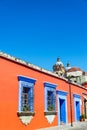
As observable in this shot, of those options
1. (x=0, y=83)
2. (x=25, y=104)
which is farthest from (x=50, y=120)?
(x=0, y=83)

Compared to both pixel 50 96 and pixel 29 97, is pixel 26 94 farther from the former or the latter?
pixel 50 96

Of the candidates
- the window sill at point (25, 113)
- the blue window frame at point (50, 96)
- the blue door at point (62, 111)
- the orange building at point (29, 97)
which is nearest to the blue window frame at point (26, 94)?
the orange building at point (29, 97)

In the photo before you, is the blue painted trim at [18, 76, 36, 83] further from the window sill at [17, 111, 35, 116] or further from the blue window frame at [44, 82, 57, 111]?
the blue window frame at [44, 82, 57, 111]

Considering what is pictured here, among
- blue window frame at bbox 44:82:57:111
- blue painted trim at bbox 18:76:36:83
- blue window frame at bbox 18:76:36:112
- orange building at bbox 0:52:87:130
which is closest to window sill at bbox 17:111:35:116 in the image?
orange building at bbox 0:52:87:130

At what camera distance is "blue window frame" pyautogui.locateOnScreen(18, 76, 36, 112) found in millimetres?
15828

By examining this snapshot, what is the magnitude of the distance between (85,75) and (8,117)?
94.3 feet

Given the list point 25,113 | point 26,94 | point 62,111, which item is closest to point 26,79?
point 26,94

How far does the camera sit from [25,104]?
1666cm

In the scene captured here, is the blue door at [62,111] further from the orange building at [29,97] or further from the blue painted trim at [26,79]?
the blue painted trim at [26,79]

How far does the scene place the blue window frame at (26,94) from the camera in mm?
15828

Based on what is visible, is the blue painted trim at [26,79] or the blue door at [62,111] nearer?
the blue painted trim at [26,79]

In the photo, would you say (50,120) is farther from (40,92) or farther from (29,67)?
(29,67)

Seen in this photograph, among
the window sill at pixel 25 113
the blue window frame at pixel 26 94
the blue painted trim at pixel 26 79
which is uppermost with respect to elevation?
the blue painted trim at pixel 26 79

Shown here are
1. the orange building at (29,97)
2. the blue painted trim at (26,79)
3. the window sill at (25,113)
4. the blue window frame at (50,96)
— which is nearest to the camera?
the orange building at (29,97)
